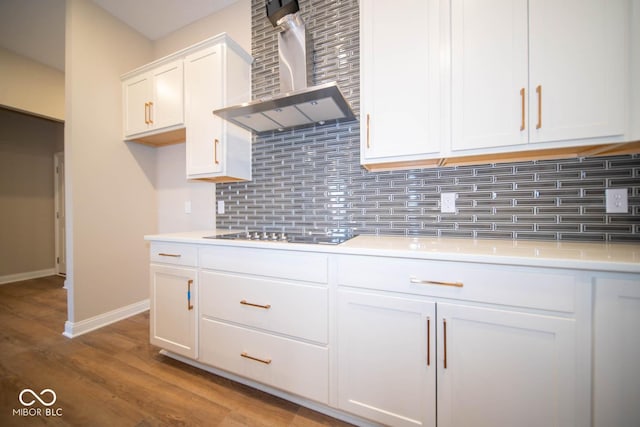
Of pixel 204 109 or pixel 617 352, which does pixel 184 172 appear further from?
pixel 617 352

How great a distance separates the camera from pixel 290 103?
1417mm

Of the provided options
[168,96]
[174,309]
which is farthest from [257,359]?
[168,96]

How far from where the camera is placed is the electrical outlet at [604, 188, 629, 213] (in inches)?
45.3

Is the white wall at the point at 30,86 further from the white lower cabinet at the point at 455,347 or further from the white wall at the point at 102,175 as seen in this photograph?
the white lower cabinet at the point at 455,347

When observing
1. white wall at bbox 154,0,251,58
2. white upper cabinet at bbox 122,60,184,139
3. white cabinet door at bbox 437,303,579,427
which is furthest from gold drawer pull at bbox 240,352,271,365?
white wall at bbox 154,0,251,58

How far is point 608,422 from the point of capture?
822mm

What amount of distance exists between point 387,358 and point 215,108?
6.87 ft

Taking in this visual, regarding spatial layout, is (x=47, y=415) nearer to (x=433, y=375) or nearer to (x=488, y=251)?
(x=433, y=375)

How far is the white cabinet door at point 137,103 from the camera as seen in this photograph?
225 cm

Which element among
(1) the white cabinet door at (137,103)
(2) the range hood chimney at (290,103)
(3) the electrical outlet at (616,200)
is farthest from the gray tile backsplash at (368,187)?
(1) the white cabinet door at (137,103)

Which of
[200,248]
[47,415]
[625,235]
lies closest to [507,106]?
[625,235]

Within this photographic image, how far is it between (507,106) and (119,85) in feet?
11.2

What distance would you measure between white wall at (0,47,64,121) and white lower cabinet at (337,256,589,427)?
14.8 feet

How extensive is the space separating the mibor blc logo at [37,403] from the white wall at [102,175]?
842 mm
